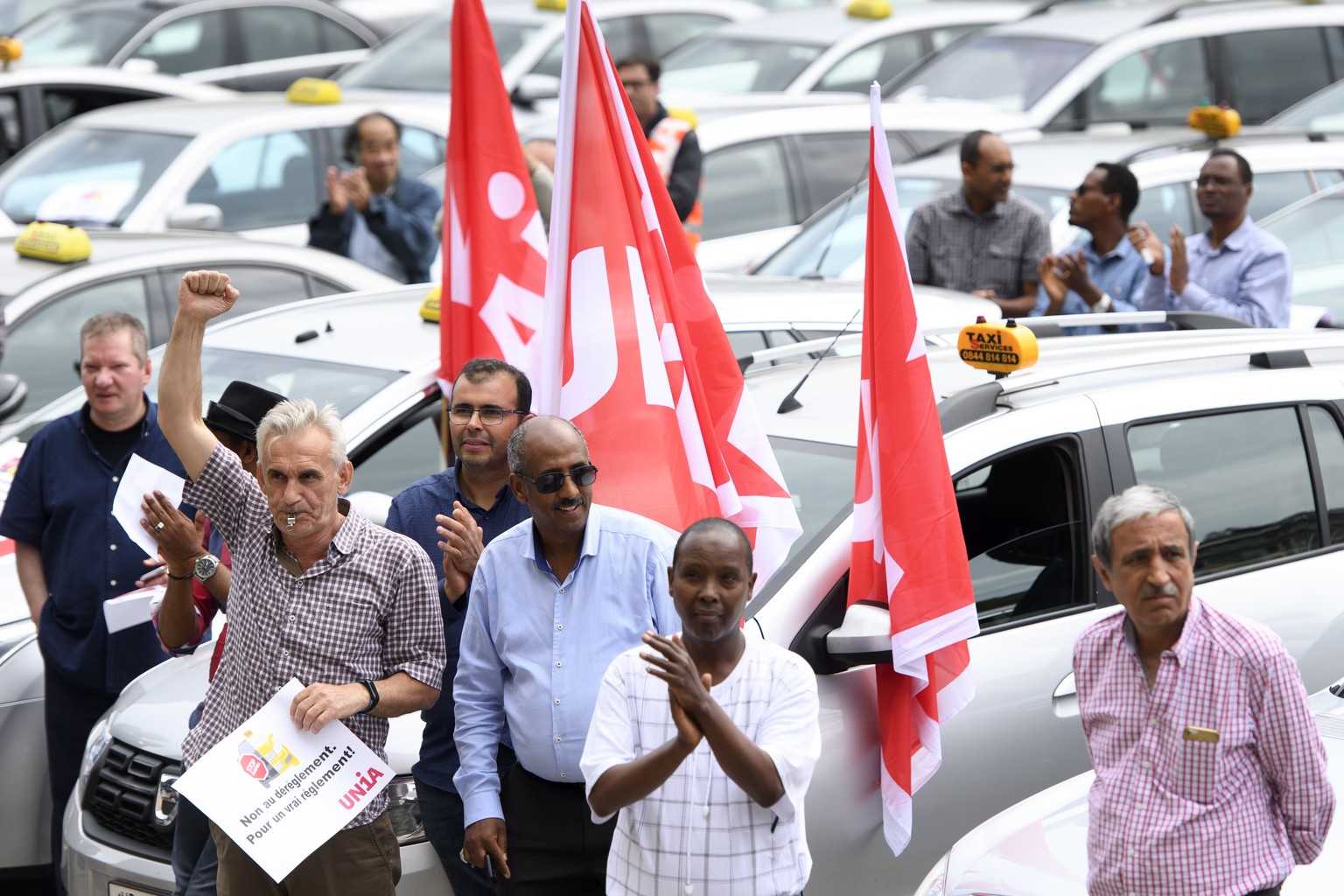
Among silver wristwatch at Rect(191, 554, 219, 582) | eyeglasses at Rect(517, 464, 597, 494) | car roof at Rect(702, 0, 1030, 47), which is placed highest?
car roof at Rect(702, 0, 1030, 47)

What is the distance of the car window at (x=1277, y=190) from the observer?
31.0 feet

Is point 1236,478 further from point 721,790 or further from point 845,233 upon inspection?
point 845,233

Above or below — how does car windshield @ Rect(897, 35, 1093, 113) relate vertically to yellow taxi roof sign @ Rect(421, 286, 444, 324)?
above

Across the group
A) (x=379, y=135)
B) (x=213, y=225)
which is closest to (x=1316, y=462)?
(x=379, y=135)

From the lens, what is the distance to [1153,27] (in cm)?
1252

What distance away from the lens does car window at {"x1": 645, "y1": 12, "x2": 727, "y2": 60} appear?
55.6 ft

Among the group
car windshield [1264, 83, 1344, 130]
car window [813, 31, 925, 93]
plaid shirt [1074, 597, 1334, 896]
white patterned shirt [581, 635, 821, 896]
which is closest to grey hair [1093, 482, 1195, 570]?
plaid shirt [1074, 597, 1334, 896]

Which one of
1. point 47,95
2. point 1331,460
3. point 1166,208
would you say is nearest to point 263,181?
Answer: point 47,95

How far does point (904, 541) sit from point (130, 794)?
2.22 metres

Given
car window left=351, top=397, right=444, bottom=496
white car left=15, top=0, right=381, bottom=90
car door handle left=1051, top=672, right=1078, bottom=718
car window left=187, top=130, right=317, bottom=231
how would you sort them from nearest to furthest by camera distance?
car door handle left=1051, top=672, right=1078, bottom=718, car window left=351, top=397, right=444, bottom=496, car window left=187, top=130, right=317, bottom=231, white car left=15, top=0, right=381, bottom=90

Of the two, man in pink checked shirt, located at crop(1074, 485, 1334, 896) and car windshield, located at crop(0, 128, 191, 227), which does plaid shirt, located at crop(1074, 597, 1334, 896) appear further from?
car windshield, located at crop(0, 128, 191, 227)

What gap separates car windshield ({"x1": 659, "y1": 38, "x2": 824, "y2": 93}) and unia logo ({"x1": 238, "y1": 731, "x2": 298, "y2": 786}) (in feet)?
35.4

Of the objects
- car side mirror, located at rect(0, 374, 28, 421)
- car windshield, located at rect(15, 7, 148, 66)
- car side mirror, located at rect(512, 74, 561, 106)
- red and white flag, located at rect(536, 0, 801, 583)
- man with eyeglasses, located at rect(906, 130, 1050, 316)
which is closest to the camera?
red and white flag, located at rect(536, 0, 801, 583)

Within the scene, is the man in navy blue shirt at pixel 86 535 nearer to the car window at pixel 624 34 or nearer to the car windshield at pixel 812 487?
the car windshield at pixel 812 487
